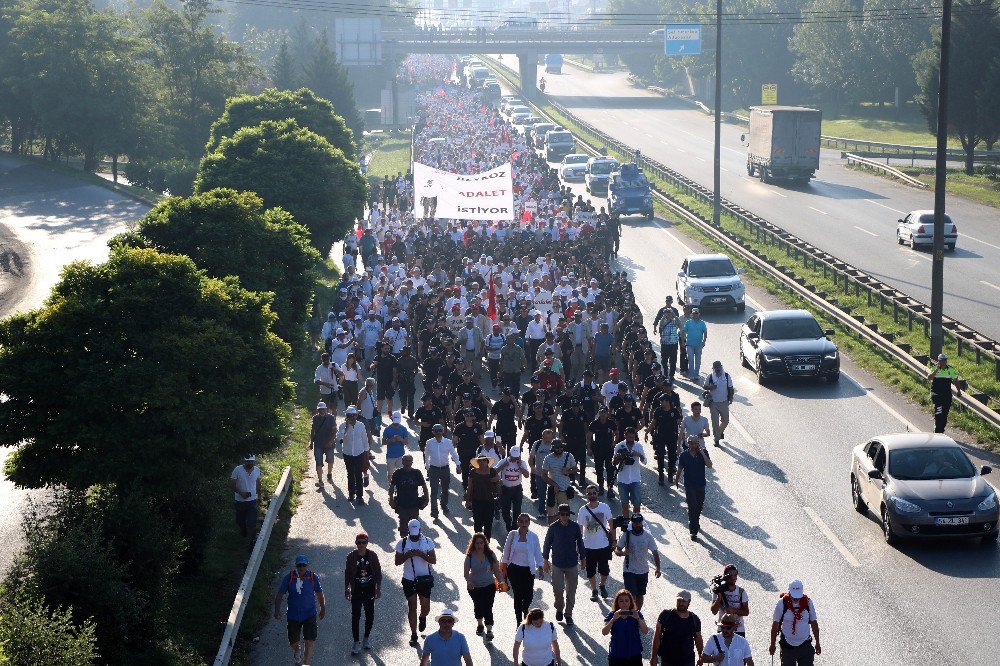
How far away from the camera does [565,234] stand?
3834 cm

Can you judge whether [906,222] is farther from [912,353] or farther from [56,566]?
[56,566]

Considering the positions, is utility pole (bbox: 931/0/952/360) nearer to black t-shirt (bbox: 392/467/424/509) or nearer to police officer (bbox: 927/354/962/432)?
police officer (bbox: 927/354/962/432)

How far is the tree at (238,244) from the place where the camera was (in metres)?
23.5

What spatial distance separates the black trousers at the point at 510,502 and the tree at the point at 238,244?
266 inches

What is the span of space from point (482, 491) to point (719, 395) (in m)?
6.56

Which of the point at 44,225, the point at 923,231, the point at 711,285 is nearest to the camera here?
the point at 711,285

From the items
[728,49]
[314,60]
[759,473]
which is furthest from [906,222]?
[728,49]

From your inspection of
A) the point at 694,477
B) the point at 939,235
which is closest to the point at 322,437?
the point at 694,477

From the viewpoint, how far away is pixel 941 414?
22672 millimetres

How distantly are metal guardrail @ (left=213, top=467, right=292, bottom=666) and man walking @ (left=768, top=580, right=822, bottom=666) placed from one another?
19.1ft

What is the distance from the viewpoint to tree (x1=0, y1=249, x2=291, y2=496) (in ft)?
56.0

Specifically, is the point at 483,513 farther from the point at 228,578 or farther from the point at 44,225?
the point at 44,225

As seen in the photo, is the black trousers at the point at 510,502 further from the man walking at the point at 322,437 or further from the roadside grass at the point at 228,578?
the man walking at the point at 322,437

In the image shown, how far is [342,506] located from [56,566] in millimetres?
7357
